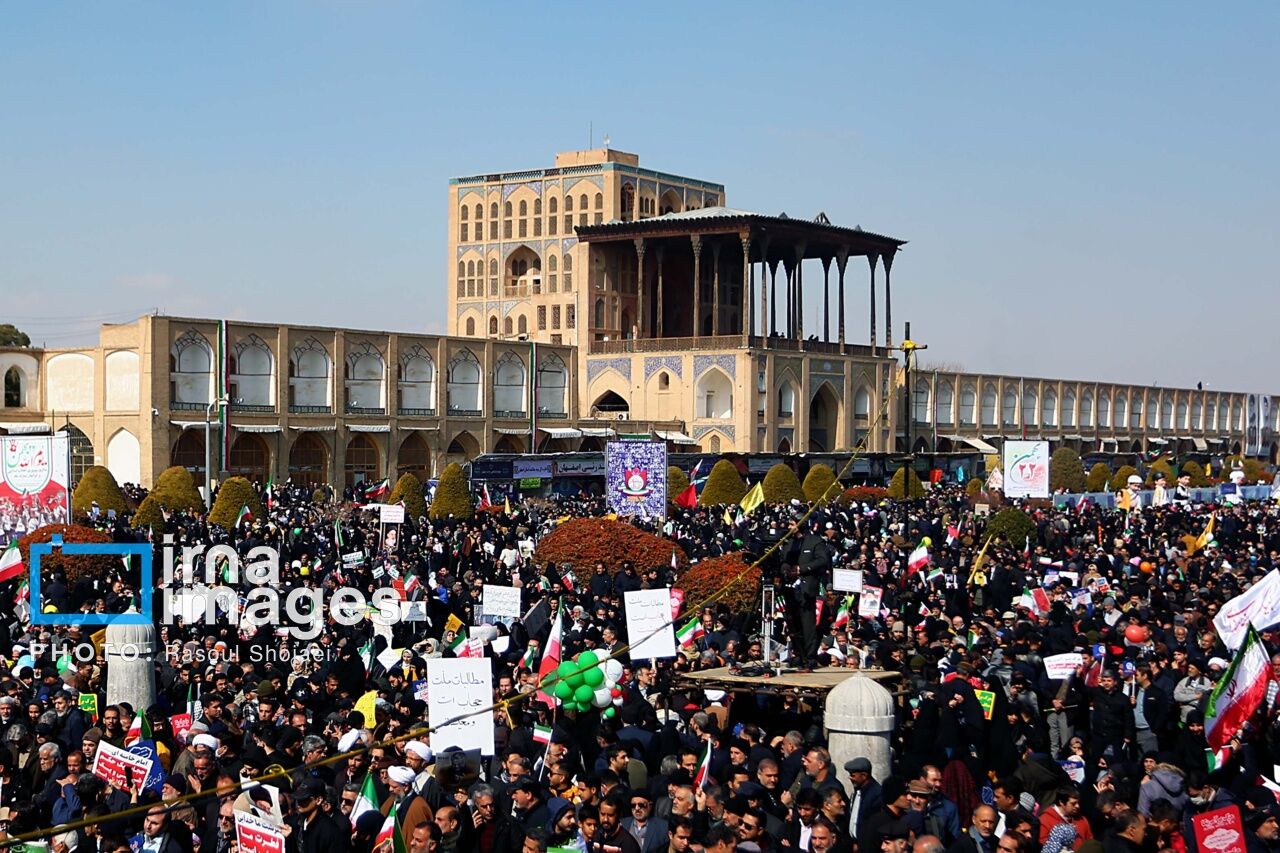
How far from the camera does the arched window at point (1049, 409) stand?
69938mm

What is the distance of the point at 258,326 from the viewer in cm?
4328

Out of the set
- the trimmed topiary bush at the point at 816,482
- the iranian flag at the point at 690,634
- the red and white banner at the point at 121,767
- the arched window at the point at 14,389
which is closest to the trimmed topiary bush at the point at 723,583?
the iranian flag at the point at 690,634

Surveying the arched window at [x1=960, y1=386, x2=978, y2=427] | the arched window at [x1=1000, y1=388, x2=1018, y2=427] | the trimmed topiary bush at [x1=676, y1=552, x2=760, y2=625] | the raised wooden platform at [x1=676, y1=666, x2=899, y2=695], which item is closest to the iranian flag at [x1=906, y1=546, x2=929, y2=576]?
the trimmed topiary bush at [x1=676, y1=552, x2=760, y2=625]

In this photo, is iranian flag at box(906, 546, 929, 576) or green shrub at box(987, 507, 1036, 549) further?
green shrub at box(987, 507, 1036, 549)

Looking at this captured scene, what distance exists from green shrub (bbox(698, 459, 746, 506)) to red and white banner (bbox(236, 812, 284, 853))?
103ft

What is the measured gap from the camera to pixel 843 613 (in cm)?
1488

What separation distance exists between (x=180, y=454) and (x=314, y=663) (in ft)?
101

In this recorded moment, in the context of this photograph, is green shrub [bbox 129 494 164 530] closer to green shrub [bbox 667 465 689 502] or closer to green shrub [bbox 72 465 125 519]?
green shrub [bbox 72 465 125 519]

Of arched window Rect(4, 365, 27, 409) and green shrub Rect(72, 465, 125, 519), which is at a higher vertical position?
arched window Rect(4, 365, 27, 409)

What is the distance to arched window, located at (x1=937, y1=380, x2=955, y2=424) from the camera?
207ft

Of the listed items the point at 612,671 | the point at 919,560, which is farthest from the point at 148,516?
the point at 612,671

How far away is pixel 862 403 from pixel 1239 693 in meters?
48.8

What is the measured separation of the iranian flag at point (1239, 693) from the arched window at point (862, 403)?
4804 cm

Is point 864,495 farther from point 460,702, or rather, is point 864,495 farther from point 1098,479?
point 460,702
